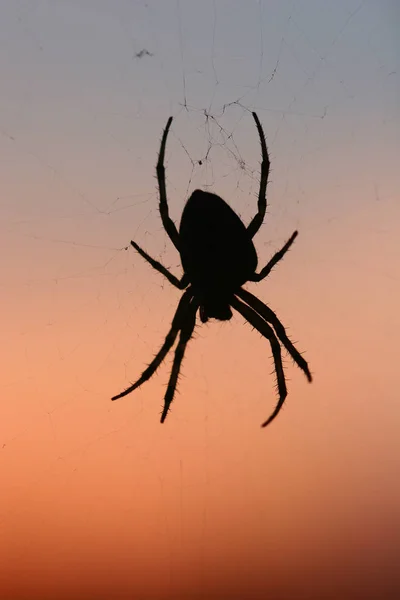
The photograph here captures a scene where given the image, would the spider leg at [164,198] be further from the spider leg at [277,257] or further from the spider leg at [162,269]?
the spider leg at [277,257]

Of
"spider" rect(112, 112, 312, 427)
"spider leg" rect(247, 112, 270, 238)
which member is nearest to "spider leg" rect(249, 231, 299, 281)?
"spider" rect(112, 112, 312, 427)

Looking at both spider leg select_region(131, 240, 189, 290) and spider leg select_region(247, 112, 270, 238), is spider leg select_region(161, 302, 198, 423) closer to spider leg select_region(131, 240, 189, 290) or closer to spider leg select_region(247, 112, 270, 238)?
spider leg select_region(131, 240, 189, 290)

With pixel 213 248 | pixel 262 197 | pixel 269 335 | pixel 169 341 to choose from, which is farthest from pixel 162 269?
pixel 269 335

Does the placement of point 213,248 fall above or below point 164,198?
below

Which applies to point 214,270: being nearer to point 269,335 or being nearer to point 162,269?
point 162,269

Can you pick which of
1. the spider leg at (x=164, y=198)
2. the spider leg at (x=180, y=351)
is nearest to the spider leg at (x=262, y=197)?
the spider leg at (x=164, y=198)

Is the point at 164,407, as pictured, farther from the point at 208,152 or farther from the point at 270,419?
the point at 208,152
